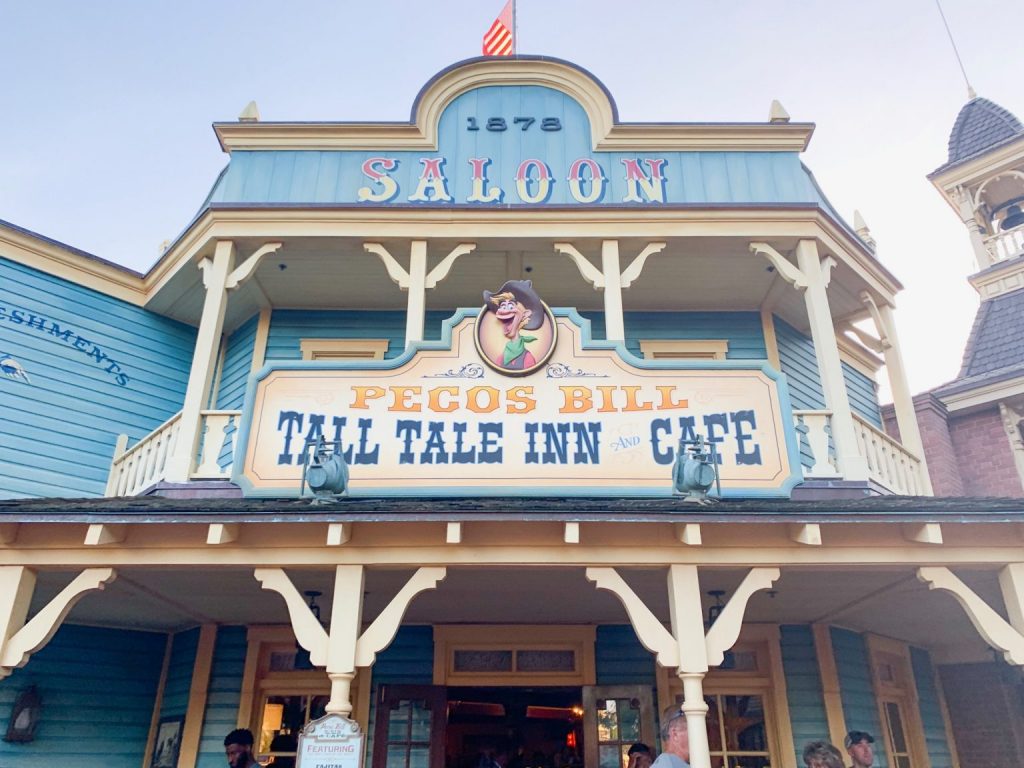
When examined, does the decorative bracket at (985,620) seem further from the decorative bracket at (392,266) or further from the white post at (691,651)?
the decorative bracket at (392,266)

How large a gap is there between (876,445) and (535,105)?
558cm

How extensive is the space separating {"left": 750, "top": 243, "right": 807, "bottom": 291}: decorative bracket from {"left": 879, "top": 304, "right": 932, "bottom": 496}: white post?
1.91 metres

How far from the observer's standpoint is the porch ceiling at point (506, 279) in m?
8.97

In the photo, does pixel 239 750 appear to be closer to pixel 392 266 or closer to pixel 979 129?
pixel 392 266

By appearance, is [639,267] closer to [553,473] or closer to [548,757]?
[553,473]

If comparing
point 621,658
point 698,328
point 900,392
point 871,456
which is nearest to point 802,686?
point 621,658

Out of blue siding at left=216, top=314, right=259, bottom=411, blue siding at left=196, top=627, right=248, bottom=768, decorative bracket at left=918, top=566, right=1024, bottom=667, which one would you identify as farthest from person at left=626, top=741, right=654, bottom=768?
blue siding at left=216, top=314, right=259, bottom=411

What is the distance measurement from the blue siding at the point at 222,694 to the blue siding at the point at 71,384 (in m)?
2.57

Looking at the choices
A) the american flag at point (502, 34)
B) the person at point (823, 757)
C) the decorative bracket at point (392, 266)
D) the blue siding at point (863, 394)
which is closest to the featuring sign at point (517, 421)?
the decorative bracket at point (392, 266)

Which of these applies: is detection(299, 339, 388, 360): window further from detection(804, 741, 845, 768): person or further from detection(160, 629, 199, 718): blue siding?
detection(804, 741, 845, 768): person

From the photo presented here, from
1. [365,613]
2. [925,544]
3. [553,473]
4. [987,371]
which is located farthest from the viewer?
[987,371]

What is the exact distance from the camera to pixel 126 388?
9.91m

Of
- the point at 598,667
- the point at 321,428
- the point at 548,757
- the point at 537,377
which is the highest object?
the point at 537,377

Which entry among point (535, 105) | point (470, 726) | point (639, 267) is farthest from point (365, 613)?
point (470, 726)
